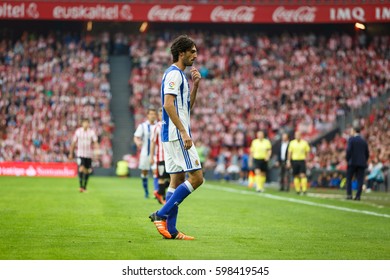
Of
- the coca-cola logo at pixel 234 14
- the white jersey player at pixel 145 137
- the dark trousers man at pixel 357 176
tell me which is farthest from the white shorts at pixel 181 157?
the coca-cola logo at pixel 234 14

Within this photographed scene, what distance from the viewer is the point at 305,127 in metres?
42.2

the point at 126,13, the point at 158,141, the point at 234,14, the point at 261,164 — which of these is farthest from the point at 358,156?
the point at 126,13

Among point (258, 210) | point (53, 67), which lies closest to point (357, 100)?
point (53, 67)

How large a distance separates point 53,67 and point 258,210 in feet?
104

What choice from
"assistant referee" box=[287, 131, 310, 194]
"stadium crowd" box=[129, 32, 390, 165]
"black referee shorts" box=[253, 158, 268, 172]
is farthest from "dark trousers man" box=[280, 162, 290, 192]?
"stadium crowd" box=[129, 32, 390, 165]

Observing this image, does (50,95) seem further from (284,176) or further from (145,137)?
(145,137)

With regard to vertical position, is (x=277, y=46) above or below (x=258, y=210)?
above

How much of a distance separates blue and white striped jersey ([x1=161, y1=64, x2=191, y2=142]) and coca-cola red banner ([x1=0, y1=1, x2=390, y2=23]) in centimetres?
3785

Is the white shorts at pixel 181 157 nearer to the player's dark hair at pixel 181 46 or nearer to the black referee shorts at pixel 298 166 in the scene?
the player's dark hair at pixel 181 46

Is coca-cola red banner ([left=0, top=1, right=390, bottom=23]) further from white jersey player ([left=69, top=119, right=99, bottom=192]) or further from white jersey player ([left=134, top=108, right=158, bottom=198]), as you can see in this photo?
white jersey player ([left=134, top=108, right=158, bottom=198])

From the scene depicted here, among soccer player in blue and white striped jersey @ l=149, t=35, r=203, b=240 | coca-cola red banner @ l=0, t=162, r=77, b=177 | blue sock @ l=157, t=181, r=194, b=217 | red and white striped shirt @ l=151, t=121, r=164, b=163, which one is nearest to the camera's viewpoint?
soccer player in blue and white striped jersey @ l=149, t=35, r=203, b=240

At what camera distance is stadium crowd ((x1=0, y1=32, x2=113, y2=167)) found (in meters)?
45.1

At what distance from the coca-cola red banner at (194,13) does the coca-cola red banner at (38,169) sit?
34.6 ft

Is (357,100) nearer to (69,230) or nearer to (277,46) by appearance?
(277,46)
